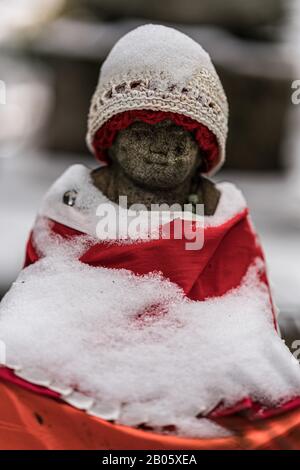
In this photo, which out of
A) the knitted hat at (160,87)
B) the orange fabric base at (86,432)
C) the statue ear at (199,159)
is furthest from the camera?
the statue ear at (199,159)

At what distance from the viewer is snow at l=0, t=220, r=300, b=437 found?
108 centimetres

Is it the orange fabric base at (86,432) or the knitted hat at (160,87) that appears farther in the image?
the knitted hat at (160,87)

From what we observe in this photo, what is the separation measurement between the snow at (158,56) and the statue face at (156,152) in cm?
10

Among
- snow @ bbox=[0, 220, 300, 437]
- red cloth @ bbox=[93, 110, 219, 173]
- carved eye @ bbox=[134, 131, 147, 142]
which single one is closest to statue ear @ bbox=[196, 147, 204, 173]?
red cloth @ bbox=[93, 110, 219, 173]

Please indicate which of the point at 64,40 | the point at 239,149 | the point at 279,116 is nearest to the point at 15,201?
the point at 64,40

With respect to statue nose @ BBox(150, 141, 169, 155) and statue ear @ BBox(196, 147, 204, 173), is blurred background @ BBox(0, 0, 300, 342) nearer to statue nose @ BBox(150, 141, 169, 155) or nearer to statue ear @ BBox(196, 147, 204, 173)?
statue ear @ BBox(196, 147, 204, 173)

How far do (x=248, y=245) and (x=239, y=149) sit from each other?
2681mm

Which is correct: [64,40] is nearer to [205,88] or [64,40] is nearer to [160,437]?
[205,88]

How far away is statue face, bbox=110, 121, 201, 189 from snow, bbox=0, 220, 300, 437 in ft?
0.61

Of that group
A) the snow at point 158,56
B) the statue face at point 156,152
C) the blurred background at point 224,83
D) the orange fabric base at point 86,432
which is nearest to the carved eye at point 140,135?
the statue face at point 156,152

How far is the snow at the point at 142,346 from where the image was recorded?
3.56 feet

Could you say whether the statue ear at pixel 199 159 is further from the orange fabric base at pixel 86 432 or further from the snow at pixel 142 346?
the orange fabric base at pixel 86 432

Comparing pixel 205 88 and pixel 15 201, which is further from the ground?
pixel 205 88

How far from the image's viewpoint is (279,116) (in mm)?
3943
